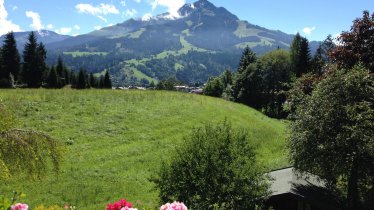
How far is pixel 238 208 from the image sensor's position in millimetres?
18531

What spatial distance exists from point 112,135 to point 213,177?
17733mm

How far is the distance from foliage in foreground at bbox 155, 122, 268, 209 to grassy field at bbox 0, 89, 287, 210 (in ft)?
6.27

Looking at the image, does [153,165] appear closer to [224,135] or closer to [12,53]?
Answer: [224,135]

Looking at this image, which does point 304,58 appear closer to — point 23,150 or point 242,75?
point 242,75

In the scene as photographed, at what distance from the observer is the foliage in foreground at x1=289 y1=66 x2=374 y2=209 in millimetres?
18094

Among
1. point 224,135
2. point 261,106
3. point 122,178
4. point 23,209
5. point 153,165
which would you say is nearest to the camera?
point 23,209

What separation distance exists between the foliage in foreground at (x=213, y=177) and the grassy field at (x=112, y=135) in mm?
1912

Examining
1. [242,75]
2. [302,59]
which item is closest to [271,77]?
[242,75]

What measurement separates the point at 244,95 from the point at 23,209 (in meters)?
82.1

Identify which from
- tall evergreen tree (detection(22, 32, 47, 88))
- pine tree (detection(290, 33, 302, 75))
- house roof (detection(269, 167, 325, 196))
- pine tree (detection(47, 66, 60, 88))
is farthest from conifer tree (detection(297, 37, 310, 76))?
house roof (detection(269, 167, 325, 196))

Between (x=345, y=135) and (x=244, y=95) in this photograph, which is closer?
(x=345, y=135)

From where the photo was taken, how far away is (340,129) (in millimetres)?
18641

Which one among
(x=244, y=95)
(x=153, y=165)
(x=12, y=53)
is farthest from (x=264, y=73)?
(x=153, y=165)

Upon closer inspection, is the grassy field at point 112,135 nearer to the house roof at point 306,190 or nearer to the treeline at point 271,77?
the house roof at point 306,190
